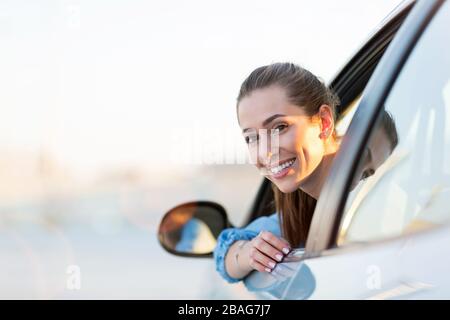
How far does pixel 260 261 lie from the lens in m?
1.81

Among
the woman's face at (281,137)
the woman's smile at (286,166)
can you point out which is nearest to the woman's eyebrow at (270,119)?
the woman's face at (281,137)

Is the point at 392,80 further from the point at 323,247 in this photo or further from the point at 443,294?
the point at 443,294

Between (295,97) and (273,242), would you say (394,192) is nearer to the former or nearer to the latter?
(273,242)

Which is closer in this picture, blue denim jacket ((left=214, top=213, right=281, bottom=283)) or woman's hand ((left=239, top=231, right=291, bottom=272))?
woman's hand ((left=239, top=231, right=291, bottom=272))

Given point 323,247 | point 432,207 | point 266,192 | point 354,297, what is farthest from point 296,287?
point 266,192

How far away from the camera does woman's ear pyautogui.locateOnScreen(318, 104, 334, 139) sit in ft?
6.56

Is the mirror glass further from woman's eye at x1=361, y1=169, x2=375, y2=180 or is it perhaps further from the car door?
woman's eye at x1=361, y1=169, x2=375, y2=180

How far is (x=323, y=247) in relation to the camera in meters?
1.66

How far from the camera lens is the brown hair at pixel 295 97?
6.51ft

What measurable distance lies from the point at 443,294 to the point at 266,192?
1.46 metres

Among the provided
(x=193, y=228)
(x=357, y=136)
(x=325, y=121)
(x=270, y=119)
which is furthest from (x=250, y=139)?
(x=193, y=228)

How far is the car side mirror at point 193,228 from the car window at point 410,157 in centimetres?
97

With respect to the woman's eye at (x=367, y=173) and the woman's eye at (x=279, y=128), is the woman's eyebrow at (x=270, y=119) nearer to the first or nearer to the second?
the woman's eye at (x=279, y=128)

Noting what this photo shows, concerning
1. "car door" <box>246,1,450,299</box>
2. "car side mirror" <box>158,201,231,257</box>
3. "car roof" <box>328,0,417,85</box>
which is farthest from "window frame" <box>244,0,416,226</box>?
"car door" <box>246,1,450,299</box>
